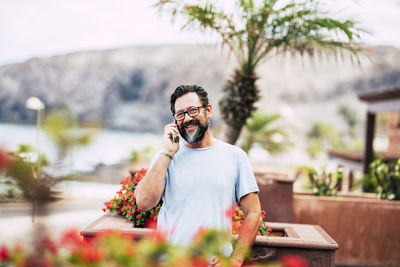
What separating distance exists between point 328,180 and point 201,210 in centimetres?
389

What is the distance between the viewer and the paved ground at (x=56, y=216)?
17.5 ft

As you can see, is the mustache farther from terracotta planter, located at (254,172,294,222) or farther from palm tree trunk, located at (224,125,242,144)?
palm tree trunk, located at (224,125,242,144)

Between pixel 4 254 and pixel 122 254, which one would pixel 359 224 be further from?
pixel 4 254

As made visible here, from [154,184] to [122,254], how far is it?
1.14 meters

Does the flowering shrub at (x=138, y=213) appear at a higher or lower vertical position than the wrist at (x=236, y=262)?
lower

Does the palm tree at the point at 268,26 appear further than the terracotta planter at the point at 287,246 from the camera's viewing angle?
Yes

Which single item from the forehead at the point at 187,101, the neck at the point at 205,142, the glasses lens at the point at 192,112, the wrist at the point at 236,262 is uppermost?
the forehead at the point at 187,101

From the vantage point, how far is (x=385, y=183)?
518 cm

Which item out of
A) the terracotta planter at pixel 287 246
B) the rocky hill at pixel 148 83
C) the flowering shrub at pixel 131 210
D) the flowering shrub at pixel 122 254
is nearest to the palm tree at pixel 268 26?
the flowering shrub at pixel 131 210

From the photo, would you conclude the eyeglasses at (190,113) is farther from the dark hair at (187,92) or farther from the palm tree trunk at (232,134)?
the palm tree trunk at (232,134)

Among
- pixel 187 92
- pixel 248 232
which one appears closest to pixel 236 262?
pixel 248 232

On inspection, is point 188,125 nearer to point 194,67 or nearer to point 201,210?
point 201,210

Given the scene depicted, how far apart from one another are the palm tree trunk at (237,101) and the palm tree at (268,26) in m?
0.07

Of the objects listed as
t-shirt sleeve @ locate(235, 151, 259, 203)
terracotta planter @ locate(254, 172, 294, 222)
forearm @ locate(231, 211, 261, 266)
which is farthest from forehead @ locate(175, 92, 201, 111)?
terracotta planter @ locate(254, 172, 294, 222)
